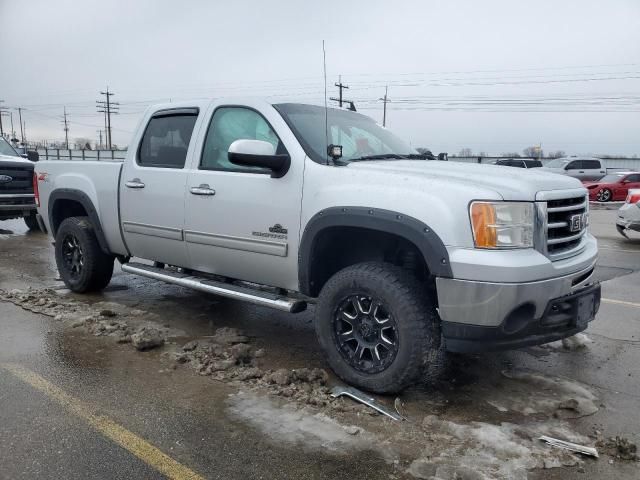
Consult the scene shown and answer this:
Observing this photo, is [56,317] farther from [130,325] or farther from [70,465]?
[70,465]

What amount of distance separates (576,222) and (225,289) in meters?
2.70

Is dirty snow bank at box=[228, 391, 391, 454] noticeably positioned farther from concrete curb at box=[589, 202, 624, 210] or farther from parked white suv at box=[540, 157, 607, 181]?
parked white suv at box=[540, 157, 607, 181]

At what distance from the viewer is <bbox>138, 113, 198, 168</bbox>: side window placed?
4.97 meters

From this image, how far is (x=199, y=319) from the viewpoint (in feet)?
17.9

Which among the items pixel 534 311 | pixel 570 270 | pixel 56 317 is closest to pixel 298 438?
pixel 534 311

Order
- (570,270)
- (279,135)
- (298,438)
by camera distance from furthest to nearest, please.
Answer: (279,135) < (570,270) < (298,438)

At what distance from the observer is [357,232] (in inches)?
154

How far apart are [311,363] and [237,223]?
1.24 metres

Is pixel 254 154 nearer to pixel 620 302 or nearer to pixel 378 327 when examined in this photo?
pixel 378 327

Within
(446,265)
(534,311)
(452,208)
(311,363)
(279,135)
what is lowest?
(311,363)

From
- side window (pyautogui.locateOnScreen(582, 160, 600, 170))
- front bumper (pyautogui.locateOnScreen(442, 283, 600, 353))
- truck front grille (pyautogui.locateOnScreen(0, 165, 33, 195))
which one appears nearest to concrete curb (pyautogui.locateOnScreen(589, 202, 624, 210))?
side window (pyautogui.locateOnScreen(582, 160, 600, 170))

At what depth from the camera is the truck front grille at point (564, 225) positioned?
3486 millimetres

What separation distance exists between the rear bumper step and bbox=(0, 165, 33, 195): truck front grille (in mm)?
7315

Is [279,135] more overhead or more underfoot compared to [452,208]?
more overhead
